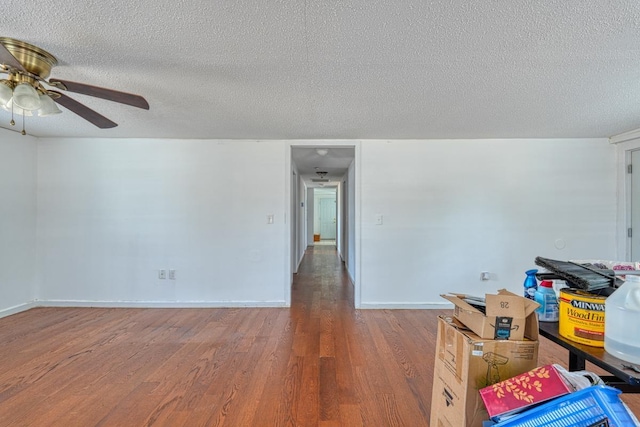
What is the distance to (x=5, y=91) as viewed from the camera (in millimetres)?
1552

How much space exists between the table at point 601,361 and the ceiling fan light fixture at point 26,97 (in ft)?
8.69

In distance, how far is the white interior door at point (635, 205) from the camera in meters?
3.31

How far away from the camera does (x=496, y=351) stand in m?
1.03

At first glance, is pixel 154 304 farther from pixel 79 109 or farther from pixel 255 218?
pixel 79 109

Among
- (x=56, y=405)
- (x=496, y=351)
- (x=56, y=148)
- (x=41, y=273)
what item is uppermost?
(x=56, y=148)

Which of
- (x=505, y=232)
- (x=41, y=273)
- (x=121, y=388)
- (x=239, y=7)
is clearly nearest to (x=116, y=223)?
(x=41, y=273)

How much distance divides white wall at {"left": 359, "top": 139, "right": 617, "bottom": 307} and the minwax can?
8.47 ft

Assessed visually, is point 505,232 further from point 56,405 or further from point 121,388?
point 56,405

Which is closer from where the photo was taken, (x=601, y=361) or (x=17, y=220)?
(x=601, y=361)

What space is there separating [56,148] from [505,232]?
218 inches

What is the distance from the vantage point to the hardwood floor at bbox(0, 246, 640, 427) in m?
1.69

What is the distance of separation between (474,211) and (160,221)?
12.6 ft

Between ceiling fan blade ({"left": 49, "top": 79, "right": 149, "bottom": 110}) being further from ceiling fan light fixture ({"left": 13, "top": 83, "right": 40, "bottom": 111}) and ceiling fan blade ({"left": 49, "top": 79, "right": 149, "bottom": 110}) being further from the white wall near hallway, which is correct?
the white wall near hallway

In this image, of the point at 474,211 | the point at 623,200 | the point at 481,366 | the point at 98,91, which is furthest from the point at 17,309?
the point at 623,200
